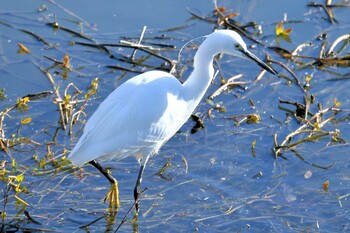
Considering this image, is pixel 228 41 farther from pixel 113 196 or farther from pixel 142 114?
pixel 113 196

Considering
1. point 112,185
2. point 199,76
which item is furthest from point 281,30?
point 112,185

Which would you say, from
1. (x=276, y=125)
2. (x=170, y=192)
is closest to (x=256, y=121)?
(x=276, y=125)

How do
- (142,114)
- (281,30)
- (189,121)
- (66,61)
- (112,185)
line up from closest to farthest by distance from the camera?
(142,114) < (112,185) < (189,121) < (66,61) < (281,30)

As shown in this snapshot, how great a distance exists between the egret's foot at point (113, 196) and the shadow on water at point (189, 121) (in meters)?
0.05

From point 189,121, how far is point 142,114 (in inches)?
46.9

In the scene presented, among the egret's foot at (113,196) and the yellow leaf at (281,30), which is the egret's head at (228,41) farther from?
the yellow leaf at (281,30)

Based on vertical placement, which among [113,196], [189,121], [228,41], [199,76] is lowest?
[113,196]

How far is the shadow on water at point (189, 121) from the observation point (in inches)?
207

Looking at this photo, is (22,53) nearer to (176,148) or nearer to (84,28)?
(84,28)

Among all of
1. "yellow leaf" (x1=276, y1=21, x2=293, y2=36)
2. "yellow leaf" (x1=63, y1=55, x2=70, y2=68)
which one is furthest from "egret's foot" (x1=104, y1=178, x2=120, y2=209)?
"yellow leaf" (x1=276, y1=21, x2=293, y2=36)

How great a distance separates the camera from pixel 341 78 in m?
6.76

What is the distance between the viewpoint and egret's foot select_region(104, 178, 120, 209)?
523 cm

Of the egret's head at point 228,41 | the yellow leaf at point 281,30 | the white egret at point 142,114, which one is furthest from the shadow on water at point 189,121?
the egret's head at point 228,41

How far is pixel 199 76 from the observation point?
5.26 m
